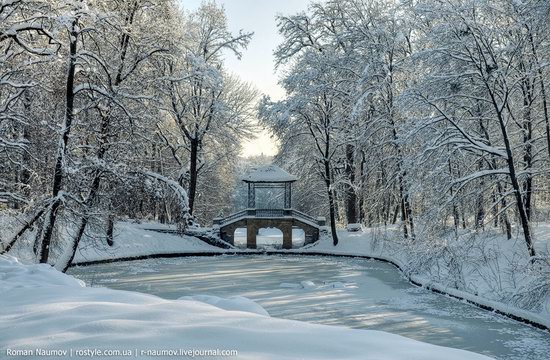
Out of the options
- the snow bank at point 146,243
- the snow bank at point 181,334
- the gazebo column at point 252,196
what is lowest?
the snow bank at point 181,334

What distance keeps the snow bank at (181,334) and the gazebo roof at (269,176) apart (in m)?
28.1

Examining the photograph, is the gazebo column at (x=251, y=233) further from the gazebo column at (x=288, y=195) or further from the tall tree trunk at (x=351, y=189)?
the tall tree trunk at (x=351, y=189)

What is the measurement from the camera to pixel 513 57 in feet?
45.9

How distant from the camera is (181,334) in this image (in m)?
3.46

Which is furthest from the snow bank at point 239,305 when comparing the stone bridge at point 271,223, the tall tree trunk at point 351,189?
the stone bridge at point 271,223

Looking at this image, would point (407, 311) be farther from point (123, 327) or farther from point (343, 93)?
point (343, 93)

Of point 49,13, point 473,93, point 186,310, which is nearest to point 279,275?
point 473,93

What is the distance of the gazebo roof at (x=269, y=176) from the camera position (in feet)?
107

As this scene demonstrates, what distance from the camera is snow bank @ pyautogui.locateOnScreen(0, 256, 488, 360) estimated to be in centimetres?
320

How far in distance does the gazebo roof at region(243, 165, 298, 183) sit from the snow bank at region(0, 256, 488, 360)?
1106 inches

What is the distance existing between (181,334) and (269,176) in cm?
2970

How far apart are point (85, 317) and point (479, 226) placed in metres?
12.1

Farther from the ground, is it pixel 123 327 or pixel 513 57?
pixel 513 57

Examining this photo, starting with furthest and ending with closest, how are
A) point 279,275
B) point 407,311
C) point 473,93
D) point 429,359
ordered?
point 279,275
point 473,93
point 407,311
point 429,359
